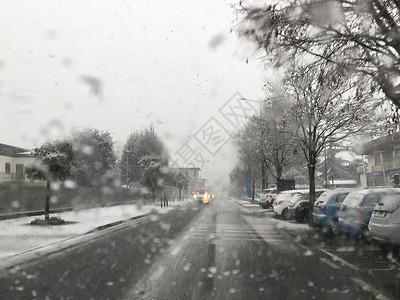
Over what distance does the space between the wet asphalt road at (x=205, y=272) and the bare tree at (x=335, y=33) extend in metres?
4.00

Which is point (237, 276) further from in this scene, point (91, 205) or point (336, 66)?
point (91, 205)

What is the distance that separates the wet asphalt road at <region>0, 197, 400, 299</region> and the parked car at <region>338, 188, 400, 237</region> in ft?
2.05

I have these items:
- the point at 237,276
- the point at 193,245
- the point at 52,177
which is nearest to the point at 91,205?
the point at 52,177

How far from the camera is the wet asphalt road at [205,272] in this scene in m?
5.24

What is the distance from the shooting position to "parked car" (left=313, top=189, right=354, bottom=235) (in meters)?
12.2

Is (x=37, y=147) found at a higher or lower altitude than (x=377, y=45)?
lower

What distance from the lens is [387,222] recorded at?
7.96m

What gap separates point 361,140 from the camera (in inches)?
691

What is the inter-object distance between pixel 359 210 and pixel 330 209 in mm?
2293

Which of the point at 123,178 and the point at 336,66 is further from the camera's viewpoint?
the point at 123,178

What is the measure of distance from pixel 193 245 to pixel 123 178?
4174 cm

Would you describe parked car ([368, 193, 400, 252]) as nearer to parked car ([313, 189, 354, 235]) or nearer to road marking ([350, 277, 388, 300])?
road marking ([350, 277, 388, 300])

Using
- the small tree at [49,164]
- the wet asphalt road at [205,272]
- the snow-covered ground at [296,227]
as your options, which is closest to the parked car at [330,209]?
the snow-covered ground at [296,227]

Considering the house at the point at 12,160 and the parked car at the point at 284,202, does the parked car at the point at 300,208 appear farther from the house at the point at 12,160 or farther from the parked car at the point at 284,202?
the house at the point at 12,160
